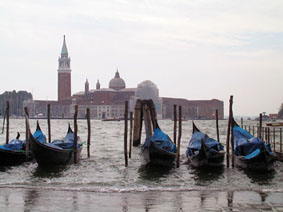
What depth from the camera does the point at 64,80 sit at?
443 feet

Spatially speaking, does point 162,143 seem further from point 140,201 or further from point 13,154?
point 140,201

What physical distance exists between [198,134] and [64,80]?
11923 centimetres

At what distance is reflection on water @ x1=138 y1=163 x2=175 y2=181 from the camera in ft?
46.5

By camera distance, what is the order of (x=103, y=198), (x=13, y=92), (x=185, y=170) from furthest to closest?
(x=13, y=92), (x=185, y=170), (x=103, y=198)

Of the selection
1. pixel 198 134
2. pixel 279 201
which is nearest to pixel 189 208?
pixel 279 201

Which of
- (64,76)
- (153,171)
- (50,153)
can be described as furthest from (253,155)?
(64,76)

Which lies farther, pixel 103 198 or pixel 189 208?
pixel 103 198

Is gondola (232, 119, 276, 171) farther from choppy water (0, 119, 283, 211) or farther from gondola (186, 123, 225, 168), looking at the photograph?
gondola (186, 123, 225, 168)

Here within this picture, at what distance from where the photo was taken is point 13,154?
16.5 metres

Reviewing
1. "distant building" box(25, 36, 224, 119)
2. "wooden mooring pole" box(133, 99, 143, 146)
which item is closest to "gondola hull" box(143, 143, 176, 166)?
"wooden mooring pole" box(133, 99, 143, 146)

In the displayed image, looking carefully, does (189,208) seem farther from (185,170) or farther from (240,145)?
(240,145)

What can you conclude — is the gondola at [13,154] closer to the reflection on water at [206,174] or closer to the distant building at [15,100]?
the reflection on water at [206,174]

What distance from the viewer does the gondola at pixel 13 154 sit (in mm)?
16172

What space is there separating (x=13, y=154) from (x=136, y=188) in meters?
6.09
